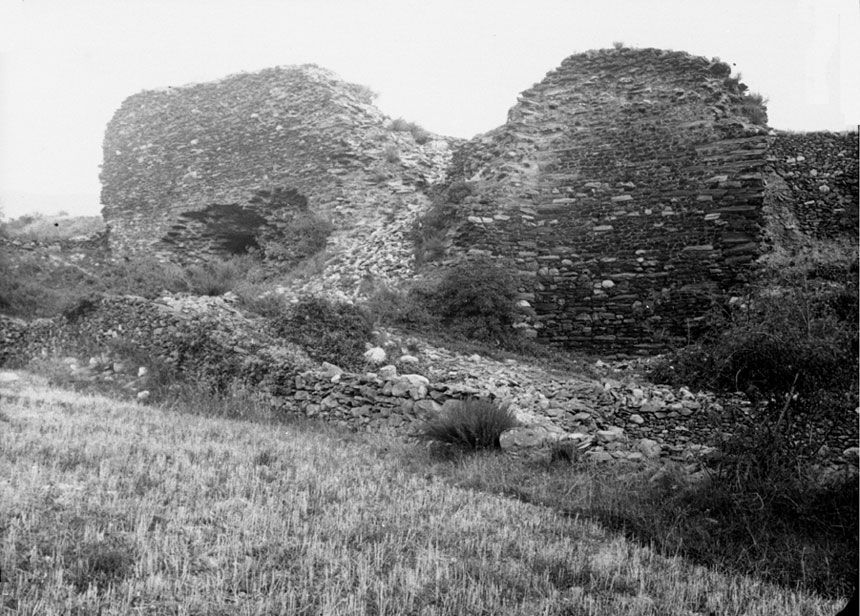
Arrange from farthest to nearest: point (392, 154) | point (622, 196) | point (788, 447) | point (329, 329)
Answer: point (392, 154)
point (622, 196)
point (329, 329)
point (788, 447)

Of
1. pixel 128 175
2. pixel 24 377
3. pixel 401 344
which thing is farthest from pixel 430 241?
pixel 128 175

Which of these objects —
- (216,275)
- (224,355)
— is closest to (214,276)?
(216,275)

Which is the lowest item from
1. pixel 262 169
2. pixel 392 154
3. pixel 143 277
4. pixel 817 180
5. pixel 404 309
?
pixel 143 277

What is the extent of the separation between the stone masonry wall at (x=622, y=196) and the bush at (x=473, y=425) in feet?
18.9

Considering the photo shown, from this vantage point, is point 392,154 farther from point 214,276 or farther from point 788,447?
point 788,447

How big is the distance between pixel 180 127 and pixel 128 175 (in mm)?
2400

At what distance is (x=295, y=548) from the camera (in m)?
3.78

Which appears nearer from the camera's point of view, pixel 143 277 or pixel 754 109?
pixel 754 109

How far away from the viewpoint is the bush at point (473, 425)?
22.9 ft

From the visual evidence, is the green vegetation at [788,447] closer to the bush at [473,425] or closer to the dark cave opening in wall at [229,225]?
the bush at [473,425]

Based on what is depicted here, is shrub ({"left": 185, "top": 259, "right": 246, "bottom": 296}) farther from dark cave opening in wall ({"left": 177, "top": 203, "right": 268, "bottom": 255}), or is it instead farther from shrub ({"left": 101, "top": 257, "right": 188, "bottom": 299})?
dark cave opening in wall ({"left": 177, "top": 203, "right": 268, "bottom": 255})

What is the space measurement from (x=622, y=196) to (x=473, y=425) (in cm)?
837

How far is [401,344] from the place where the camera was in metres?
10.7

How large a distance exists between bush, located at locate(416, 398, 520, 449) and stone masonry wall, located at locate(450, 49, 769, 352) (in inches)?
227
